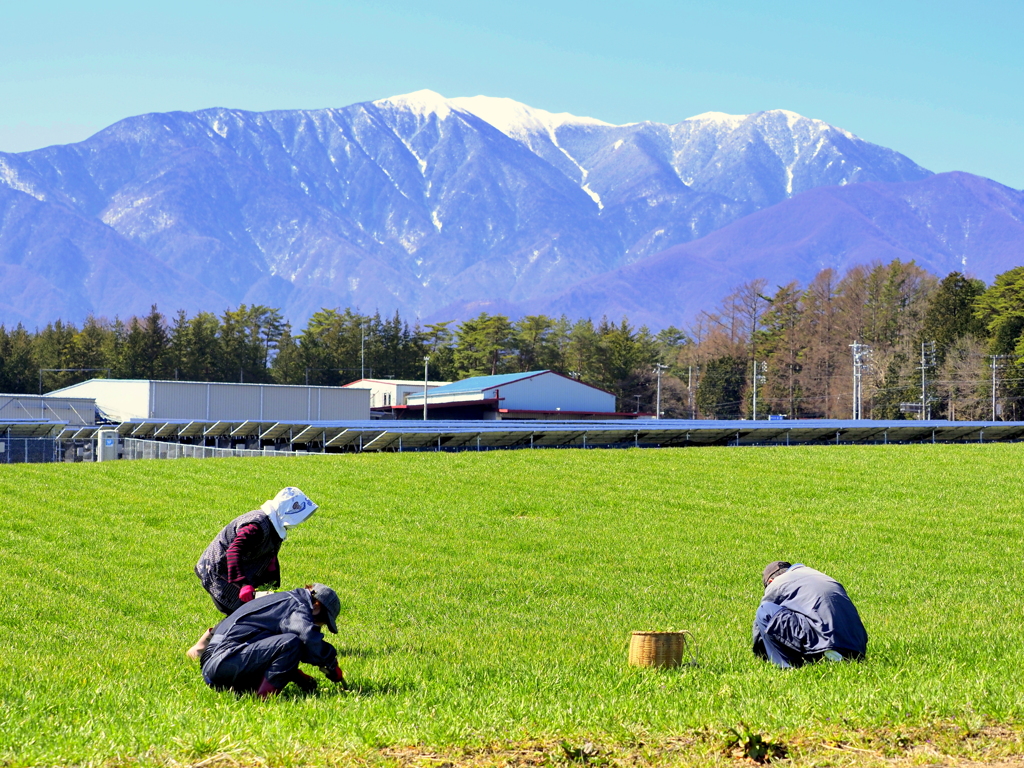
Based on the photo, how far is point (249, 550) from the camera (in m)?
10.3

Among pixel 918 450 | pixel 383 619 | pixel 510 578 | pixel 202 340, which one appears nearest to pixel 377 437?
pixel 918 450

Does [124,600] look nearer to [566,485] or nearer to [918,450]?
[566,485]

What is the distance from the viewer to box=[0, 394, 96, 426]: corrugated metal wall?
7312cm

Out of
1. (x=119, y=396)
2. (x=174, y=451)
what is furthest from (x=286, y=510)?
(x=119, y=396)

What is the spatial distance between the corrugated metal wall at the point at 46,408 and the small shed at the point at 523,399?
3506 cm

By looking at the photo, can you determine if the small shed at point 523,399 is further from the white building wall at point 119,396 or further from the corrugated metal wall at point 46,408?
the corrugated metal wall at point 46,408

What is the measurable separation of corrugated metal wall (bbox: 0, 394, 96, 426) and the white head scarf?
68062mm

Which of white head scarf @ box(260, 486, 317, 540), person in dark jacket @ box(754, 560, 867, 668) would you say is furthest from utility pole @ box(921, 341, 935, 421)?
white head scarf @ box(260, 486, 317, 540)

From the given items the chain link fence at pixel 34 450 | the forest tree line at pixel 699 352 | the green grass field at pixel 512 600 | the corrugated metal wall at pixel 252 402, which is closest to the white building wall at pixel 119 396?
the corrugated metal wall at pixel 252 402

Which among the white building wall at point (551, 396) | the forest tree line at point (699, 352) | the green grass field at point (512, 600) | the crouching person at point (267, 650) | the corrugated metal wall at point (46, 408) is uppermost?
the forest tree line at point (699, 352)

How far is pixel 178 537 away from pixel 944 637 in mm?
15360

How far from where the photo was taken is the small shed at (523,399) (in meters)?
95.6

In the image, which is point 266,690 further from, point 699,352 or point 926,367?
point 699,352

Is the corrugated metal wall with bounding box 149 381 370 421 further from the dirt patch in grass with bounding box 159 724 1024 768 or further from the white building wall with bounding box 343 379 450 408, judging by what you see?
the dirt patch in grass with bounding box 159 724 1024 768
